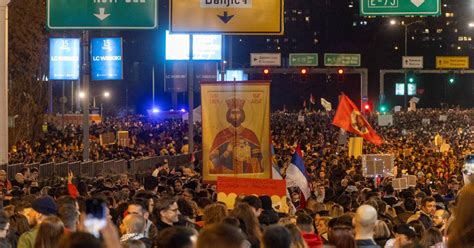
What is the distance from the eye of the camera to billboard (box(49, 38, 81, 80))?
1067 inches

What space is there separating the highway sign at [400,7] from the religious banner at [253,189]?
7.69 metres

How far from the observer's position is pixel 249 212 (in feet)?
31.4

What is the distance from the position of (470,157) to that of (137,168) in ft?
28.9

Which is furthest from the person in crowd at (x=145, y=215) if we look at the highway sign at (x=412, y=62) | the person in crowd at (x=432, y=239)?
the highway sign at (x=412, y=62)

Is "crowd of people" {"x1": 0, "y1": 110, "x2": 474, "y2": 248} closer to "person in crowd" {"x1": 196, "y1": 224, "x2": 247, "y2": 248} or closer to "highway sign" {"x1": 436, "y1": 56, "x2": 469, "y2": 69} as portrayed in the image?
"person in crowd" {"x1": 196, "y1": 224, "x2": 247, "y2": 248}

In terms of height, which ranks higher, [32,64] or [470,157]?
[32,64]

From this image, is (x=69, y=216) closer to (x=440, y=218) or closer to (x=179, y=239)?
(x=179, y=239)

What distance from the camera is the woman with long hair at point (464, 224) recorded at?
3.87m

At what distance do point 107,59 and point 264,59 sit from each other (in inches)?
1401

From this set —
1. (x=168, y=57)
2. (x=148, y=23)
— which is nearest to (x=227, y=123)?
(x=148, y=23)

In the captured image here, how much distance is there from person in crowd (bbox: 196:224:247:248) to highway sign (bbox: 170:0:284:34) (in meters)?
13.9

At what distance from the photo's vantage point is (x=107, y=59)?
2673cm

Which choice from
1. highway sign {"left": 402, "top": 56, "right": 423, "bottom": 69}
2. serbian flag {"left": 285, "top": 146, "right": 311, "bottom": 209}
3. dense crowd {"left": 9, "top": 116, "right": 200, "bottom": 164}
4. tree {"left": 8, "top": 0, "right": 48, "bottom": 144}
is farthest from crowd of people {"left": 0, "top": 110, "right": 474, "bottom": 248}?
highway sign {"left": 402, "top": 56, "right": 423, "bottom": 69}

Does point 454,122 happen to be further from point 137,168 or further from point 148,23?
point 148,23
